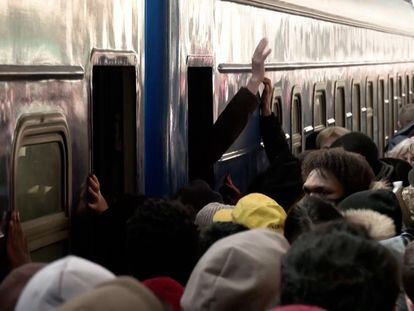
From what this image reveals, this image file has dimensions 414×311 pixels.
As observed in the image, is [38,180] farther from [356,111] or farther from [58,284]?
[356,111]

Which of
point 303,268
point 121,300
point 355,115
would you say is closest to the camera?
point 121,300

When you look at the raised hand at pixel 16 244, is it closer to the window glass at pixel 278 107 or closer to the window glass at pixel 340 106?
the window glass at pixel 278 107

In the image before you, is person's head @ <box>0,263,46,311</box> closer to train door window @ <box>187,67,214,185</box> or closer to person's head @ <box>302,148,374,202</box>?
person's head @ <box>302,148,374,202</box>

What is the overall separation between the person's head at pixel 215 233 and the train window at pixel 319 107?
6040mm

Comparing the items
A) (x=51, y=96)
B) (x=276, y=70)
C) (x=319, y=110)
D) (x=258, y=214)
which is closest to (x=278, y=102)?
(x=276, y=70)

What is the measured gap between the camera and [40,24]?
415 cm

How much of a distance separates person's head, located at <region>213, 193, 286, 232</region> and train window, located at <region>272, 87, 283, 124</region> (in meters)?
3.87

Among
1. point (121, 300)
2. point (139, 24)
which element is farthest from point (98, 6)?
point (121, 300)

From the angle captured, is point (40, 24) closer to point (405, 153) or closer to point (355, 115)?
point (405, 153)

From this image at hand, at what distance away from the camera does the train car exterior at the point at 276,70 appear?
5.84 meters

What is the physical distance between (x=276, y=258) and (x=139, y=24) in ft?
8.34

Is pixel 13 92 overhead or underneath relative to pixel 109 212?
overhead

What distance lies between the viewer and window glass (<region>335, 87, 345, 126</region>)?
36.3 ft

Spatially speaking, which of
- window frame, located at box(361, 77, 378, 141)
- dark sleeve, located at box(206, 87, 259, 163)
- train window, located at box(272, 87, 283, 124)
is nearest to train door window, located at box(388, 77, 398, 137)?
window frame, located at box(361, 77, 378, 141)
